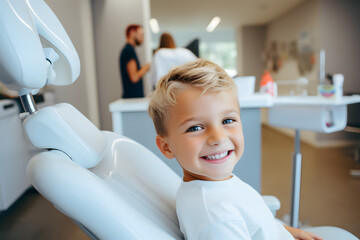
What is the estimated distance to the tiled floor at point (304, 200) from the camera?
156 centimetres

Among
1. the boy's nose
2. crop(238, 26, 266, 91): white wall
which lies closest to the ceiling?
crop(238, 26, 266, 91): white wall

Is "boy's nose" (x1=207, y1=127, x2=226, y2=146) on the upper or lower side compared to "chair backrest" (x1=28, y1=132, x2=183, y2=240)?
upper

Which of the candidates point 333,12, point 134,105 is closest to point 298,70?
point 333,12

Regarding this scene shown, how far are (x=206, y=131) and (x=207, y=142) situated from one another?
0.03 metres

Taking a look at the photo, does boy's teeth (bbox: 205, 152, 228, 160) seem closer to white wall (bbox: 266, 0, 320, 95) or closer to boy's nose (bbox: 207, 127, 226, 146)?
boy's nose (bbox: 207, 127, 226, 146)

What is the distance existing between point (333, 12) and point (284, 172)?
2.67 meters

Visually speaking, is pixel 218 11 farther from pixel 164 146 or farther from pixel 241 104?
pixel 164 146

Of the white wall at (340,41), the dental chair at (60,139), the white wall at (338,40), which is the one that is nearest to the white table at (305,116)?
the dental chair at (60,139)

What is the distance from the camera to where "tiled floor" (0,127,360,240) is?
1.56 m

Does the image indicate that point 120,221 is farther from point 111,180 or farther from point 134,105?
point 134,105

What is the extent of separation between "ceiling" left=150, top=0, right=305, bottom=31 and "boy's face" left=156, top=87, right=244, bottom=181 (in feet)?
16.5

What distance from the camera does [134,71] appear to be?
185 centimetres

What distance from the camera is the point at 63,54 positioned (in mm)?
547

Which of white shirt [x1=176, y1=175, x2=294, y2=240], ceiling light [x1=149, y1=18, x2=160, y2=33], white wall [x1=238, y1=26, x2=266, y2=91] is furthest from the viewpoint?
white wall [x1=238, y1=26, x2=266, y2=91]
